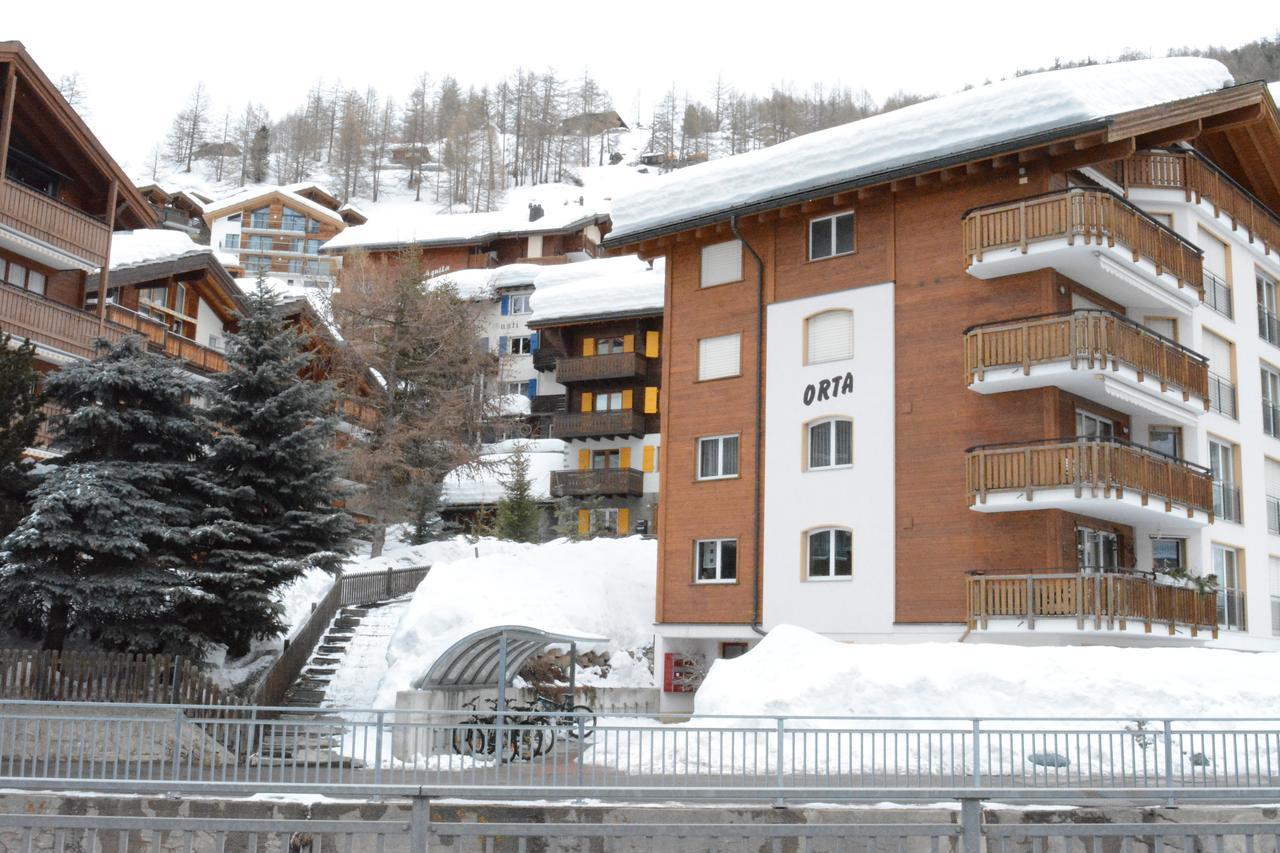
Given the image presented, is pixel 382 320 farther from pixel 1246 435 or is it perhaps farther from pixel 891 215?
pixel 1246 435

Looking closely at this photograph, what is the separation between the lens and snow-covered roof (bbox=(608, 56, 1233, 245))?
28.1 meters

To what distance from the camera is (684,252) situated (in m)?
35.4

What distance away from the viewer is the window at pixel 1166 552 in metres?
30.2

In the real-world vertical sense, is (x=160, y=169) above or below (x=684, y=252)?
above

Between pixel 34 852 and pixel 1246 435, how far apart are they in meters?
31.4

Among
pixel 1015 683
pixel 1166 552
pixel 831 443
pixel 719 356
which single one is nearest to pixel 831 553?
pixel 831 443

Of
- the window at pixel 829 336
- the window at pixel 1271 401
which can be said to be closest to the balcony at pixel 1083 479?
the window at pixel 829 336

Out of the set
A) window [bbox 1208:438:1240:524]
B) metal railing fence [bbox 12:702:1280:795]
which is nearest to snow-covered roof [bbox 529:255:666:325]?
window [bbox 1208:438:1240:524]

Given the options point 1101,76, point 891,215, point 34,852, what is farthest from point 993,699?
point 34,852

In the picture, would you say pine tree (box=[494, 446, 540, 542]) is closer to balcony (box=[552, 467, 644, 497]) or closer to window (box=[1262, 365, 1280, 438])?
balcony (box=[552, 467, 644, 497])

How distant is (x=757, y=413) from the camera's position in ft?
108

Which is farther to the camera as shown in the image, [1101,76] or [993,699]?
[1101,76]

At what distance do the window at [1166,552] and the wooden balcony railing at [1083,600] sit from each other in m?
2.22

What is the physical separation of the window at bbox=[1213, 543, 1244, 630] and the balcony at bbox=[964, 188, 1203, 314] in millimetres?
6428
